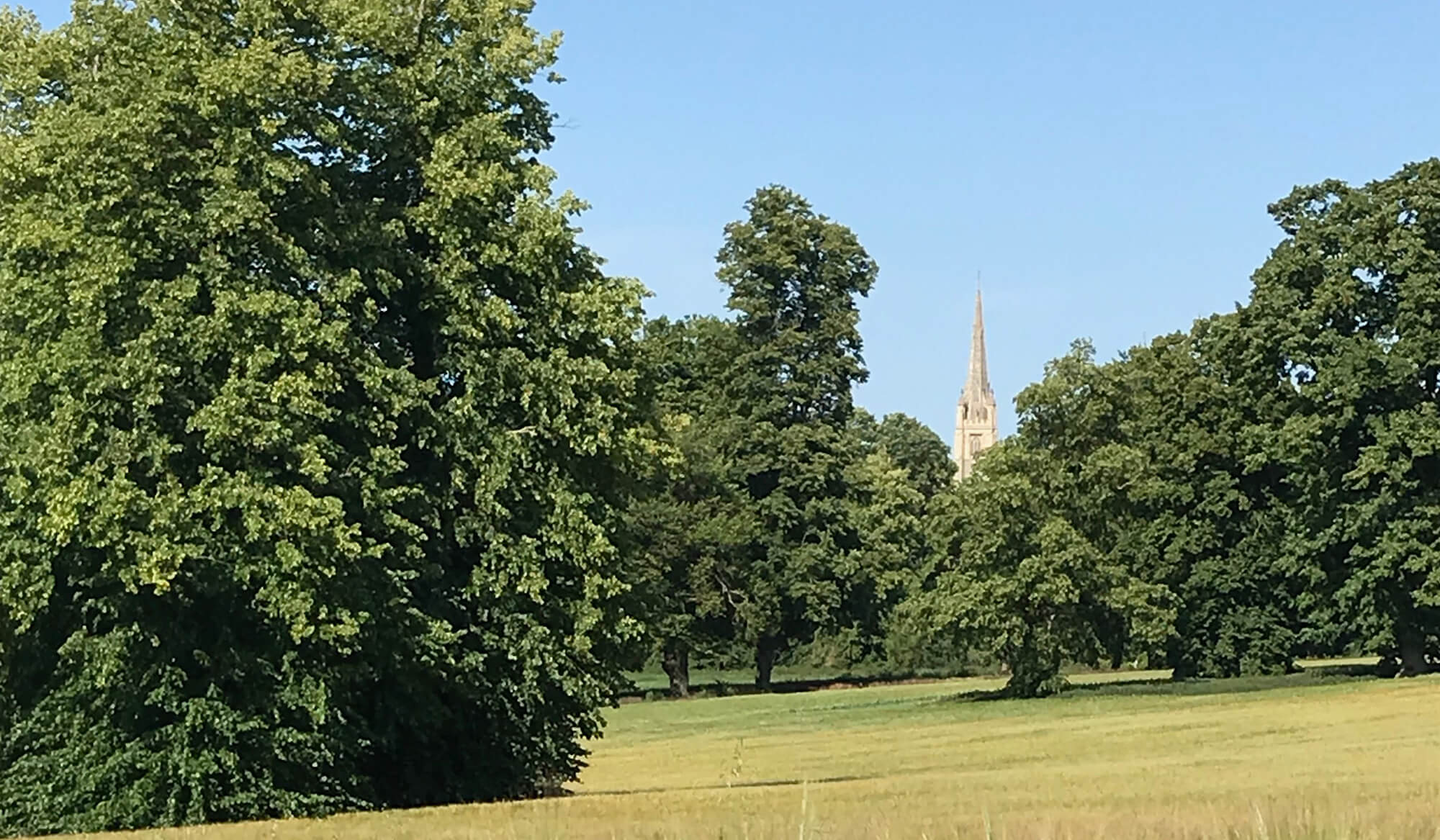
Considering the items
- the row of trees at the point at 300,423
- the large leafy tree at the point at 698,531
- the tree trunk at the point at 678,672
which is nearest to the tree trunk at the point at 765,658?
the large leafy tree at the point at 698,531

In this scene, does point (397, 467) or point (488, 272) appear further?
point (488, 272)

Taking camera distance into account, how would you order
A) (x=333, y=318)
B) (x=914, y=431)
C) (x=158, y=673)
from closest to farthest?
(x=158, y=673)
(x=333, y=318)
(x=914, y=431)

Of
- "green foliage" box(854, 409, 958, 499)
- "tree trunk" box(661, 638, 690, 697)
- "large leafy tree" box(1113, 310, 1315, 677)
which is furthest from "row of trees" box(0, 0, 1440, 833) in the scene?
"green foliage" box(854, 409, 958, 499)

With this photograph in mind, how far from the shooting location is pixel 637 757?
55.3 m

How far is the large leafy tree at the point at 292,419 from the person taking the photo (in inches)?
1145

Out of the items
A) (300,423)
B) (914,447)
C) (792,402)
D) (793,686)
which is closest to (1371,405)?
(792,402)

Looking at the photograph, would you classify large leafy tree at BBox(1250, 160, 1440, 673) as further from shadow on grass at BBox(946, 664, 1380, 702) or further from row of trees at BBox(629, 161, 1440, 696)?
shadow on grass at BBox(946, 664, 1380, 702)

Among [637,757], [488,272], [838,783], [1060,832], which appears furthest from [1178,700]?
[1060,832]

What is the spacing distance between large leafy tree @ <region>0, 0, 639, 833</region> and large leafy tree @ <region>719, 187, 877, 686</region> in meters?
55.8

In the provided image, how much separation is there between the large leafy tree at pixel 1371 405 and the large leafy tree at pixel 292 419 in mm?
42432

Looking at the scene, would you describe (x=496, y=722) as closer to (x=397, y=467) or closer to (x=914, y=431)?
(x=397, y=467)

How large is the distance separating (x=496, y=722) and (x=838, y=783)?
6.22 metres

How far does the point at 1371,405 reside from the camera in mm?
72062

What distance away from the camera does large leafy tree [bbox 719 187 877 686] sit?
300 ft
